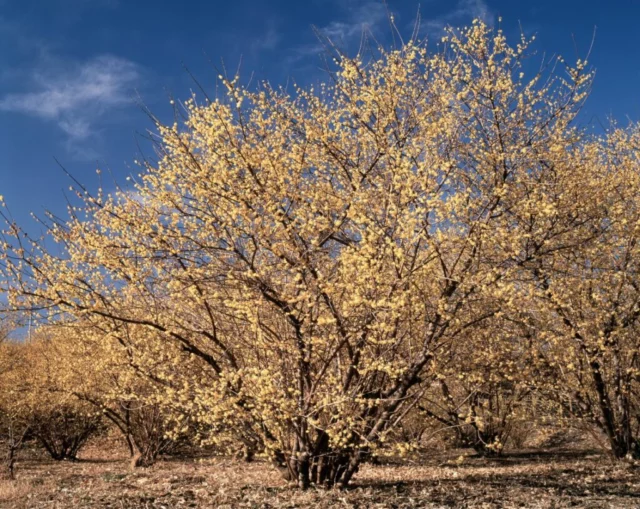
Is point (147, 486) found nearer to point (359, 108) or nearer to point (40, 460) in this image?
point (359, 108)

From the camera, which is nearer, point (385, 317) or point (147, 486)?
point (385, 317)

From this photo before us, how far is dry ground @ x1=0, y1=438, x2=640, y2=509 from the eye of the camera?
655 centimetres

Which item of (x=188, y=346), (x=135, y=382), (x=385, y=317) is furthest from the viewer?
(x=135, y=382)

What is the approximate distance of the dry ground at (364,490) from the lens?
655cm

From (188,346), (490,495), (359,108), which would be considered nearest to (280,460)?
(188,346)

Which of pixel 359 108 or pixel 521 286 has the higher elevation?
pixel 359 108

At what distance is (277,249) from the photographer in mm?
6574

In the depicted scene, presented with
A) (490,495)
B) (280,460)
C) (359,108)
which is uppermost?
(359,108)

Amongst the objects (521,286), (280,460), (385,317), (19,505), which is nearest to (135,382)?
(19,505)

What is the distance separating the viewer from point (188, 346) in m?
7.49

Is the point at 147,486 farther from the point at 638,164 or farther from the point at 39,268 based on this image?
the point at 638,164

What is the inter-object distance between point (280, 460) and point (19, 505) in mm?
3353

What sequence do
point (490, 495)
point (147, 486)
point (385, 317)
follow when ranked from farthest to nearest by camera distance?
point (147, 486)
point (490, 495)
point (385, 317)

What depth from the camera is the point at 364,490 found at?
725cm
